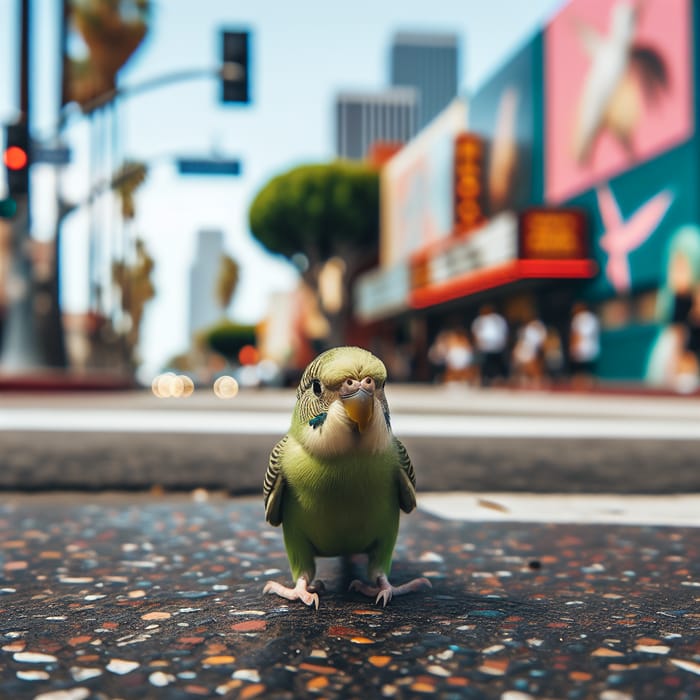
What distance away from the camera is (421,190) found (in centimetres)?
3241

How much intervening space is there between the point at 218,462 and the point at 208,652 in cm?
239

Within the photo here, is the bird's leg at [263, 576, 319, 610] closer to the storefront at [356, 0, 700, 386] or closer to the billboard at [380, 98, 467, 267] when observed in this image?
the storefront at [356, 0, 700, 386]

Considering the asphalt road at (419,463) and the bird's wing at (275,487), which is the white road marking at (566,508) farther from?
the bird's wing at (275,487)

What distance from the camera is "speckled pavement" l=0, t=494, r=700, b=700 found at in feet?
4.58

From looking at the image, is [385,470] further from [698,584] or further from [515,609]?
[698,584]

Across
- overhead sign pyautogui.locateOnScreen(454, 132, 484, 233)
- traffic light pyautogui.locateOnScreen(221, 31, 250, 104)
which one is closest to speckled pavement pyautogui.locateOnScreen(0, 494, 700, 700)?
traffic light pyautogui.locateOnScreen(221, 31, 250, 104)

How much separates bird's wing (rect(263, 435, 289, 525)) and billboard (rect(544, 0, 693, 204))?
664 inches

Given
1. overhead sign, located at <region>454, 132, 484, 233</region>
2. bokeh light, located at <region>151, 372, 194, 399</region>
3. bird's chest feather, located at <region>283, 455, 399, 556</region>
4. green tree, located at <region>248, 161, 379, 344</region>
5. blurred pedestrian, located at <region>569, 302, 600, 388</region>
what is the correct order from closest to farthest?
1. bird's chest feather, located at <region>283, 455, 399, 556</region>
2. blurred pedestrian, located at <region>569, 302, 600, 388</region>
3. overhead sign, located at <region>454, 132, 484, 233</region>
4. bokeh light, located at <region>151, 372, 194, 399</region>
5. green tree, located at <region>248, 161, 379, 344</region>

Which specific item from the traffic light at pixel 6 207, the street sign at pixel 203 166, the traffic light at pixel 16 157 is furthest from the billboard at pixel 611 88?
the traffic light at pixel 6 207

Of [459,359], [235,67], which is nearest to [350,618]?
[235,67]

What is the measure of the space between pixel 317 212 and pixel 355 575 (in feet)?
120

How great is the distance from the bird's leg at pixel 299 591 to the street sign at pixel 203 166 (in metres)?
13.4

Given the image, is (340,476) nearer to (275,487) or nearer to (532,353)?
(275,487)

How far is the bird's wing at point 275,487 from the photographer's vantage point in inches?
72.6
